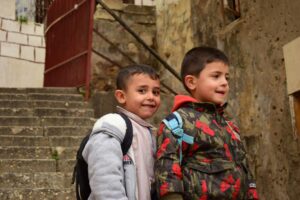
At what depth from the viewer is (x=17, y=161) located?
389 centimetres

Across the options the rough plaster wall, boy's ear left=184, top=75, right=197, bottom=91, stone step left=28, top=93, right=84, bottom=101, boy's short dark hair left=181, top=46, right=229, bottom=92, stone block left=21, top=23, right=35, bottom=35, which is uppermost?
stone block left=21, top=23, right=35, bottom=35

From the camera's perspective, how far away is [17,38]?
383 inches

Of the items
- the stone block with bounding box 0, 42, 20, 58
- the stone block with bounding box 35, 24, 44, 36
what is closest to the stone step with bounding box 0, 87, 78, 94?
the stone block with bounding box 0, 42, 20, 58

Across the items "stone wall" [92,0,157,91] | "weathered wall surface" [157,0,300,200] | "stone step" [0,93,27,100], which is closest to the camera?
"weathered wall surface" [157,0,300,200]

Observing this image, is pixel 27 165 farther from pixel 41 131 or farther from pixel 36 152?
pixel 41 131

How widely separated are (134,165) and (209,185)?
301 millimetres

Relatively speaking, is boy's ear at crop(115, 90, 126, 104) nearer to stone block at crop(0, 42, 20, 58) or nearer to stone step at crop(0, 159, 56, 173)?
stone step at crop(0, 159, 56, 173)

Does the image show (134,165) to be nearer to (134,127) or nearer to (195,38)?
(134,127)

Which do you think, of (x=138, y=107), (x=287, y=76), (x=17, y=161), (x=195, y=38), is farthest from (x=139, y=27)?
(x=138, y=107)

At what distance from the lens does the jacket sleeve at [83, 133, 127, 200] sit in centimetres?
168

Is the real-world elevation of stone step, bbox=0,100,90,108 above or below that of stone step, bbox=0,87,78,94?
below

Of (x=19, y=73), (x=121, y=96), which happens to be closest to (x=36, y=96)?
(x=121, y=96)

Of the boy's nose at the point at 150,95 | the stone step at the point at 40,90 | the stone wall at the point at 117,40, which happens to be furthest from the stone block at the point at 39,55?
the boy's nose at the point at 150,95

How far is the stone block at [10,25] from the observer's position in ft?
31.6
